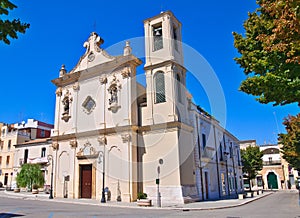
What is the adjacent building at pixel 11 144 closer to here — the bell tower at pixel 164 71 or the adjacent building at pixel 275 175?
the bell tower at pixel 164 71

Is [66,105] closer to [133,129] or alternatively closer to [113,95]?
[113,95]

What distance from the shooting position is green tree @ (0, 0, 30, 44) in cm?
486

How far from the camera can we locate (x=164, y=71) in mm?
23172

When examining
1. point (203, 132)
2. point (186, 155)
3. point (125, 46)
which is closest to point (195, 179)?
point (186, 155)

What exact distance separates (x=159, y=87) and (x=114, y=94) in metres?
4.34

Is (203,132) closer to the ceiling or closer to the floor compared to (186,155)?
closer to the ceiling

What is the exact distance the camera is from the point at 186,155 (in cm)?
2197

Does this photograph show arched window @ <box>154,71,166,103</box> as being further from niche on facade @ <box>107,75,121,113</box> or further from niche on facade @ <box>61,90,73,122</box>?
niche on facade @ <box>61,90,73,122</box>

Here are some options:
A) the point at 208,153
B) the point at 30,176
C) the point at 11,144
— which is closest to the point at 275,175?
the point at 208,153

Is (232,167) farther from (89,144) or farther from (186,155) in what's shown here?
(89,144)

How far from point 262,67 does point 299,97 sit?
1.63m

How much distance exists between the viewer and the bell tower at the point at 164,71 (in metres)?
22.3

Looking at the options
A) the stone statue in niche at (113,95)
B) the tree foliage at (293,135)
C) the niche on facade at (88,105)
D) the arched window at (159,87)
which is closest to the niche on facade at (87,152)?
the niche on facade at (88,105)

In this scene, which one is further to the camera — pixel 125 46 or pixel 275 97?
pixel 125 46
